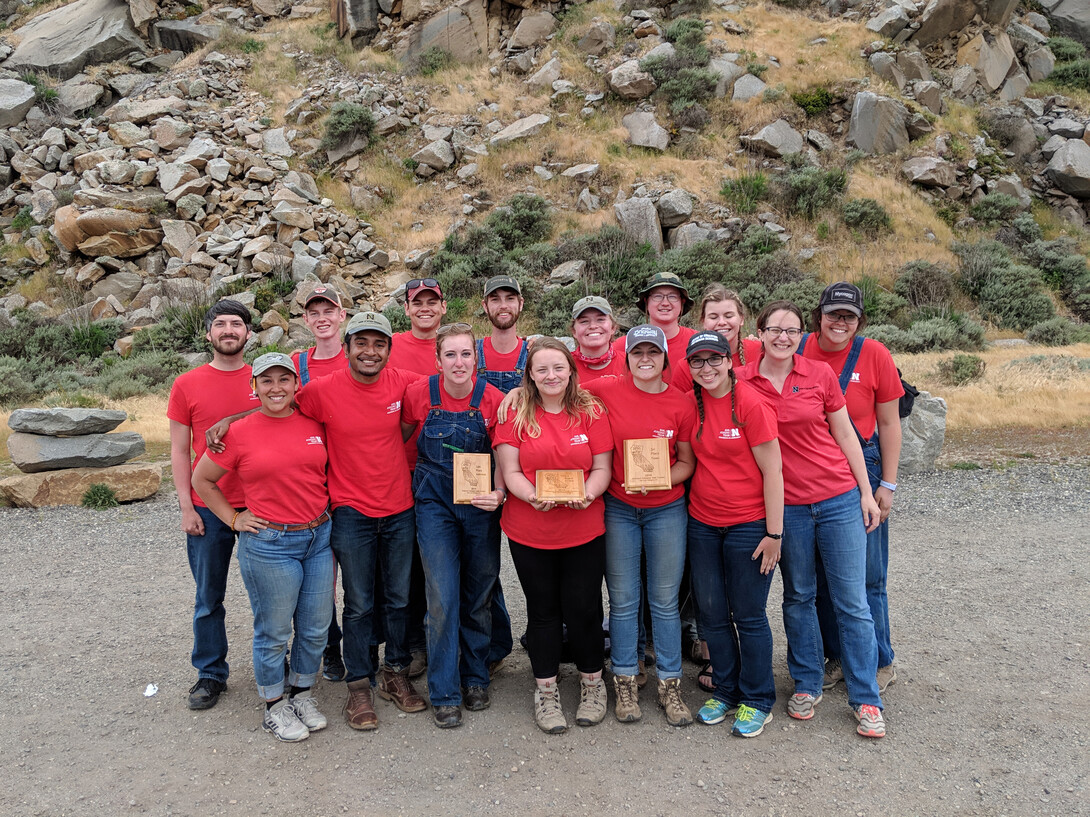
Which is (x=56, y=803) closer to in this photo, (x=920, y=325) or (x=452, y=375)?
(x=452, y=375)

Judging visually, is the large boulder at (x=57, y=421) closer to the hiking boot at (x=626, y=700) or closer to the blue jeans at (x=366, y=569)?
the blue jeans at (x=366, y=569)

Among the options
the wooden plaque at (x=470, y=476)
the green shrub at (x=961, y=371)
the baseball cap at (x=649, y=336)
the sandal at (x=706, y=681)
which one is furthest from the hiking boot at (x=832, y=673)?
the green shrub at (x=961, y=371)

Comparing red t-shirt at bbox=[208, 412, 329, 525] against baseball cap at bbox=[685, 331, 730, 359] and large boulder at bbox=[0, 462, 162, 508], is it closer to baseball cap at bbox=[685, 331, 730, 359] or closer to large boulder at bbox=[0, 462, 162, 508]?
baseball cap at bbox=[685, 331, 730, 359]

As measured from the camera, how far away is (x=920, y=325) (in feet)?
56.6

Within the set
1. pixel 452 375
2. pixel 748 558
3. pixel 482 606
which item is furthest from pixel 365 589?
pixel 748 558

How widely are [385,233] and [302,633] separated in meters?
19.3

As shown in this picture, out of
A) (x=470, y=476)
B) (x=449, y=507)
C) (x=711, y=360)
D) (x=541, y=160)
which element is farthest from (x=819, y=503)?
(x=541, y=160)

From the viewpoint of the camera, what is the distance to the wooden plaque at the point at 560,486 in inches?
139

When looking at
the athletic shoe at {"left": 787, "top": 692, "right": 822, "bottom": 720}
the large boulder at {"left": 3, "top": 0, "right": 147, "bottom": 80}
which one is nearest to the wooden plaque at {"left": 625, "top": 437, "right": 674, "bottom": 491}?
the athletic shoe at {"left": 787, "top": 692, "right": 822, "bottom": 720}

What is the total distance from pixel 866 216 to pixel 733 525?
800 inches

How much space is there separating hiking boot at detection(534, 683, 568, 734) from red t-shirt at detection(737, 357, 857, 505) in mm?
1612

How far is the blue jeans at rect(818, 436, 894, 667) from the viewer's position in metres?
3.99

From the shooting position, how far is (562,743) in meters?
3.69

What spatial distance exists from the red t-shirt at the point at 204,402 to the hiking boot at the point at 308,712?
1087 mm
